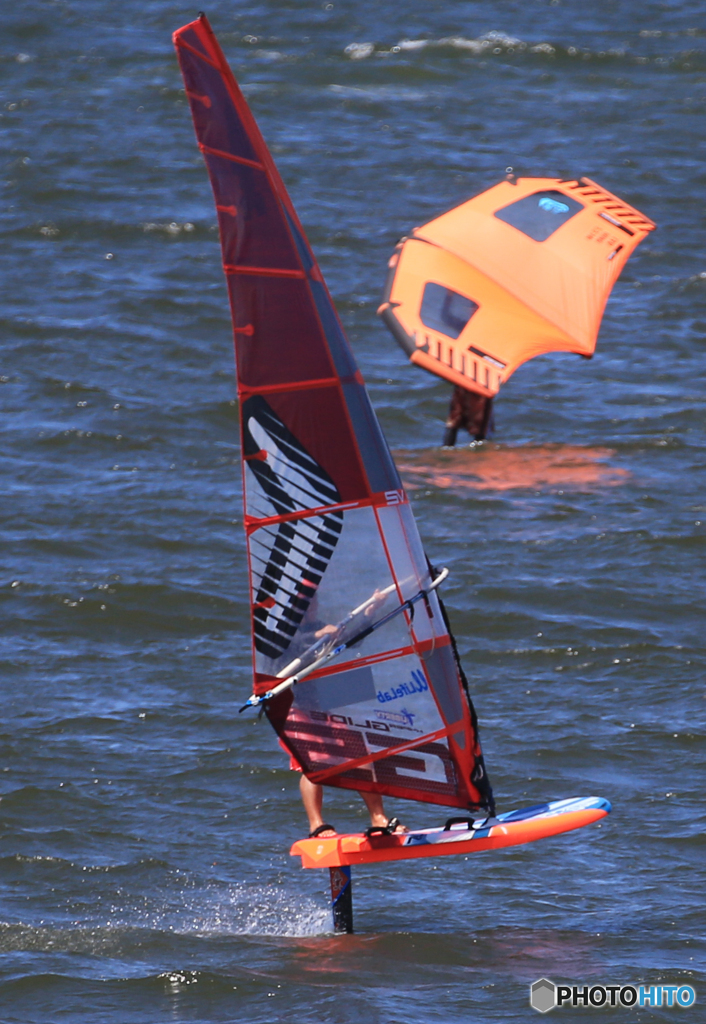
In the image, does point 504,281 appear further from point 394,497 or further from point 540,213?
point 394,497

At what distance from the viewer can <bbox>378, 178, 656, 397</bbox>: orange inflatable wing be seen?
57.5 feet

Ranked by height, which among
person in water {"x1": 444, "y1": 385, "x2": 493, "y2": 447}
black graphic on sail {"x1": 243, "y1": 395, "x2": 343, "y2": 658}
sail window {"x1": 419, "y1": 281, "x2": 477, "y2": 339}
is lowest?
person in water {"x1": 444, "y1": 385, "x2": 493, "y2": 447}

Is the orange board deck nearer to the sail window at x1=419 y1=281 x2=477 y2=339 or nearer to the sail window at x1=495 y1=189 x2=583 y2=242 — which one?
the sail window at x1=419 y1=281 x2=477 y2=339

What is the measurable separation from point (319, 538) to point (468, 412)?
391 inches

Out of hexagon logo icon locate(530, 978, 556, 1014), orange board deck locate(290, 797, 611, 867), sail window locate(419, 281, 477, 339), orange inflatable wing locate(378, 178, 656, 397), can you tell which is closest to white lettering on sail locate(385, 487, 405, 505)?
orange board deck locate(290, 797, 611, 867)

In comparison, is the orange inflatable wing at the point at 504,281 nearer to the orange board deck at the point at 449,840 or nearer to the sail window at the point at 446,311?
the sail window at the point at 446,311

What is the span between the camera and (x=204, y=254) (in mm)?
23953

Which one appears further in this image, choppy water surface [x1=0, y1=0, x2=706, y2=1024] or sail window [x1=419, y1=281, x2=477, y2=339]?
sail window [x1=419, y1=281, x2=477, y2=339]

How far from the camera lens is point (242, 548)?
49.5 ft

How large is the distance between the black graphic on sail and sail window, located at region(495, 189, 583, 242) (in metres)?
10.9

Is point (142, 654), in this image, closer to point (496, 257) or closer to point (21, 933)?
point (21, 933)

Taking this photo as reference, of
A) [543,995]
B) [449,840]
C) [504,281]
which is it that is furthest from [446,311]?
[543,995]

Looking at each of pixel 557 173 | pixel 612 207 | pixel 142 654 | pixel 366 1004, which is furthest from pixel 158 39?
pixel 366 1004

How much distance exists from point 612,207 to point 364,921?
1246 centimetres
